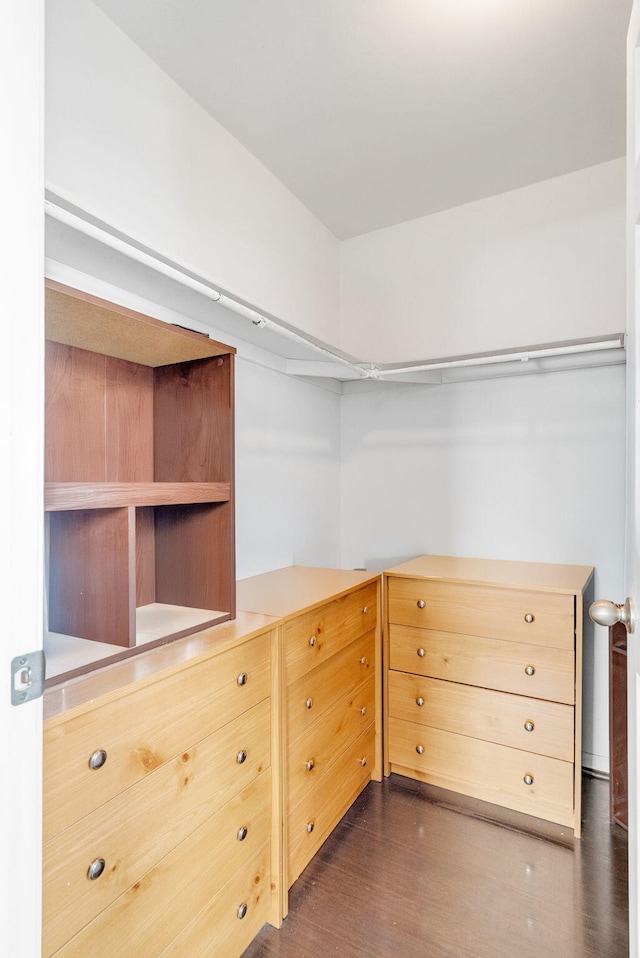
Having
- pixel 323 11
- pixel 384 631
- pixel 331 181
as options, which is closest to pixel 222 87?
pixel 323 11

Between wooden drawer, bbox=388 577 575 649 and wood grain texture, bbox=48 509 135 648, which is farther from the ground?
wood grain texture, bbox=48 509 135 648

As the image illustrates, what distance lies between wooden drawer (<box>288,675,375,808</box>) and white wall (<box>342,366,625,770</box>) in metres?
0.85

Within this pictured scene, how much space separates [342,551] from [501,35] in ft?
7.35

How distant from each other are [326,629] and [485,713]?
79 centimetres

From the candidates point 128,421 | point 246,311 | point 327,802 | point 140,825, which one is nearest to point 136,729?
point 140,825

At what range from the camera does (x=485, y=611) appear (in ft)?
6.38

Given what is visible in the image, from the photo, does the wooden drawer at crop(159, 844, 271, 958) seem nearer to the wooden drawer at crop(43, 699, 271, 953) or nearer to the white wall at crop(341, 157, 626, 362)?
the wooden drawer at crop(43, 699, 271, 953)

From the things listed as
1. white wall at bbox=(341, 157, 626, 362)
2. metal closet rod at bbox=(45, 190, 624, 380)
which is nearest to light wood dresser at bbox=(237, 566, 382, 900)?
metal closet rod at bbox=(45, 190, 624, 380)

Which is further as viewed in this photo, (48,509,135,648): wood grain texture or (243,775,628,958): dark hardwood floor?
(243,775,628,958): dark hardwood floor

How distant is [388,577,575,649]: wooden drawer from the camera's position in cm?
183

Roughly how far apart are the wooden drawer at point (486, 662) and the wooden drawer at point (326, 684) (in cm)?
16

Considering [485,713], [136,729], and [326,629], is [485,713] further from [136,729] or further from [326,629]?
[136,729]

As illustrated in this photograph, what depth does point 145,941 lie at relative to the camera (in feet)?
3.27

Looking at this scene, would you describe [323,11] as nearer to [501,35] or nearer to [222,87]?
[222,87]
